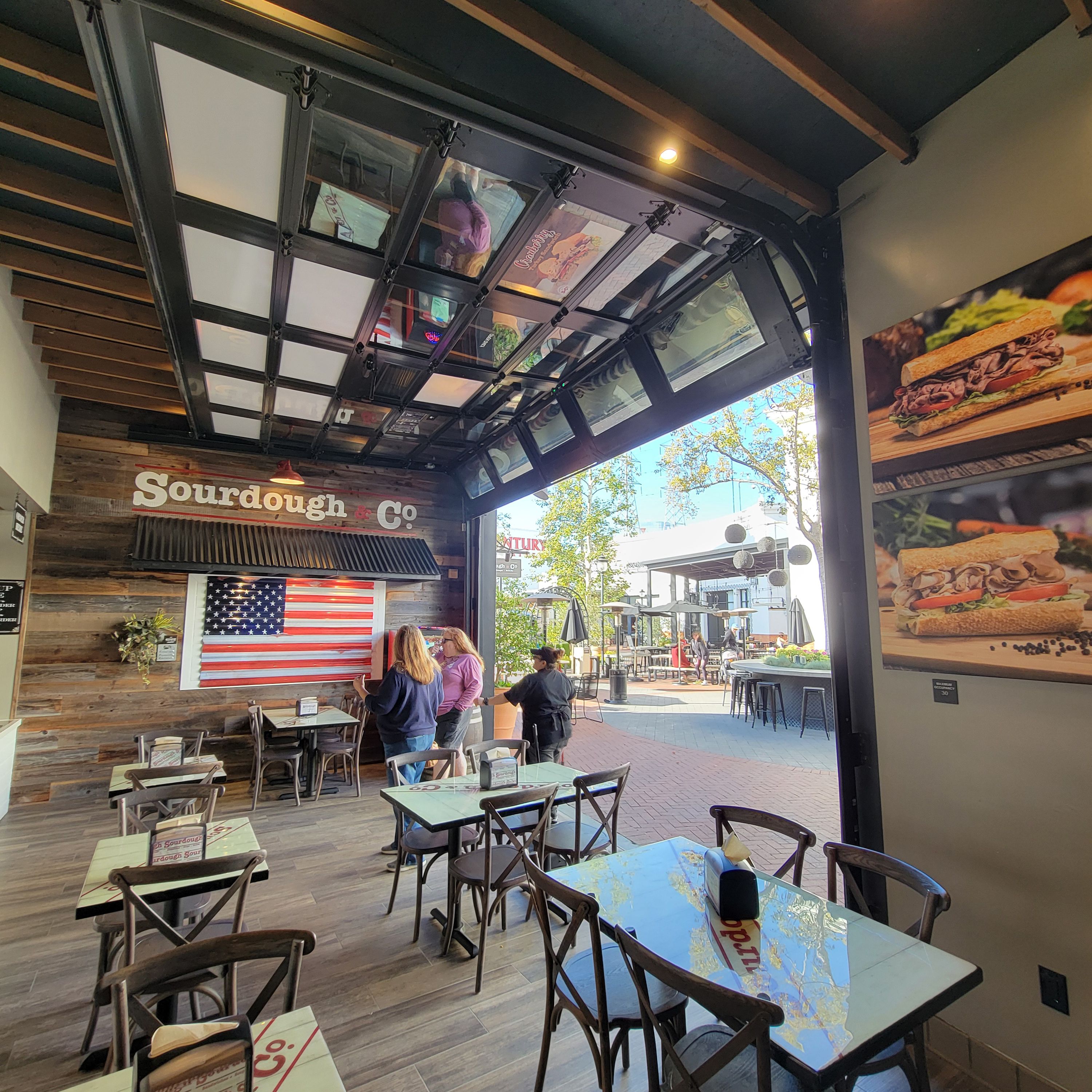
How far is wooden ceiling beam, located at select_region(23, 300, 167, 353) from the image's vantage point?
4195mm

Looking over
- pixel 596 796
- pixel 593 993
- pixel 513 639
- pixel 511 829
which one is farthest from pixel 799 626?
pixel 593 993

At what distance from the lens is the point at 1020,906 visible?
2.11m

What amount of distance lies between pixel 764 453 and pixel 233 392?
914cm

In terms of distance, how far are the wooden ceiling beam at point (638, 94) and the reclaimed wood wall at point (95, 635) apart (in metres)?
5.91

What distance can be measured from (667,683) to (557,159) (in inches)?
590

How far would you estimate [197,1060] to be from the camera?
107cm

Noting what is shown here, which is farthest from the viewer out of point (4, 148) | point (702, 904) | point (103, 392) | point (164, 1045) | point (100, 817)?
point (103, 392)

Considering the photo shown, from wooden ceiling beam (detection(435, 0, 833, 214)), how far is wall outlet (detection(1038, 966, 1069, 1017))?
321 centimetres

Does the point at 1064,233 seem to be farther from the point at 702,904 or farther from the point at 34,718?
the point at 34,718

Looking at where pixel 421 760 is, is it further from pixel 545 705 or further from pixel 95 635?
pixel 95 635

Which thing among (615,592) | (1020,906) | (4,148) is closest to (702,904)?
(1020,906)

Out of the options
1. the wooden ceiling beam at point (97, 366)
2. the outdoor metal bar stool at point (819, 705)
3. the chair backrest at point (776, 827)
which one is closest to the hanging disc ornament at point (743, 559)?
the outdoor metal bar stool at point (819, 705)

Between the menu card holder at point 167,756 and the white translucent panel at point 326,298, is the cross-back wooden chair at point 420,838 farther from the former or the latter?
the white translucent panel at point 326,298

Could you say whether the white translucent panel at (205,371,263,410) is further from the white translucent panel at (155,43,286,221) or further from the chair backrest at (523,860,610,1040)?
the chair backrest at (523,860,610,1040)
